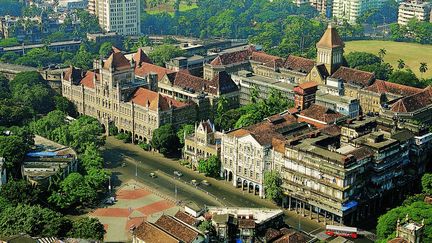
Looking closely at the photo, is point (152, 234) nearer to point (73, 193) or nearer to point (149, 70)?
point (73, 193)

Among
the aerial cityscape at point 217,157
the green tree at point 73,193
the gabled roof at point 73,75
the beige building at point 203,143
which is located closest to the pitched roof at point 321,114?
the aerial cityscape at point 217,157

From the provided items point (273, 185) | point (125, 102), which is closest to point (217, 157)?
point (273, 185)

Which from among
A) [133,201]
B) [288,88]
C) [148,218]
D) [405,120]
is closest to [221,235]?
[148,218]

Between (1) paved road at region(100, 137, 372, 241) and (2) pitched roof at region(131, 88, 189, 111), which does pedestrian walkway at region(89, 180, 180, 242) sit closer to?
(1) paved road at region(100, 137, 372, 241)

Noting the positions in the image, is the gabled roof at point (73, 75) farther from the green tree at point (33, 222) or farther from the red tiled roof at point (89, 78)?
the green tree at point (33, 222)

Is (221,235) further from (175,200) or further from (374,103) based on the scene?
(374,103)

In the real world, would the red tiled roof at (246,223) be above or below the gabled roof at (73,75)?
below
